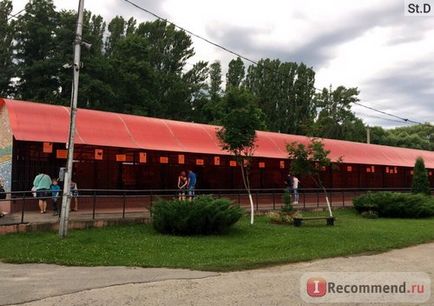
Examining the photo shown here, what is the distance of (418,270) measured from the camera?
35.5 feet

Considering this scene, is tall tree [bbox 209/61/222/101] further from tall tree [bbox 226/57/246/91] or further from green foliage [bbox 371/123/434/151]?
green foliage [bbox 371/123/434/151]

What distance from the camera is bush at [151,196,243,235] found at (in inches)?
604

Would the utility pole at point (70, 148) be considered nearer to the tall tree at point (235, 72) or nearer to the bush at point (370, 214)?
the bush at point (370, 214)

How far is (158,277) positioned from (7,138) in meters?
12.6

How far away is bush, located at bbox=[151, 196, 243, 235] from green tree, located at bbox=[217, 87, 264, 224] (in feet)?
9.55

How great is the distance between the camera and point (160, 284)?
897 cm

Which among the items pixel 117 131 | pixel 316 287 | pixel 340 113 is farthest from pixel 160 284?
pixel 340 113

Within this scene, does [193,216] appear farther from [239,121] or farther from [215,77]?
[215,77]

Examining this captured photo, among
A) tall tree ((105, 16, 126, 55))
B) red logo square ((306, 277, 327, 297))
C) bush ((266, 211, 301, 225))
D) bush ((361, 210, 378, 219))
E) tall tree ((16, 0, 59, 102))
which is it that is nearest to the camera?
red logo square ((306, 277, 327, 297))

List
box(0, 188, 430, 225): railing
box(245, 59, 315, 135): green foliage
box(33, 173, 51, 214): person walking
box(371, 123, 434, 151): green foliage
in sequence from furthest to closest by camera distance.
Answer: box(371, 123, 434, 151): green foliage
box(245, 59, 315, 135): green foliage
box(33, 173, 51, 214): person walking
box(0, 188, 430, 225): railing

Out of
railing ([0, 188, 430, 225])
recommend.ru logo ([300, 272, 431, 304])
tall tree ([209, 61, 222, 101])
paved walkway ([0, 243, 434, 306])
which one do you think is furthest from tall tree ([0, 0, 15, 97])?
recommend.ru logo ([300, 272, 431, 304])

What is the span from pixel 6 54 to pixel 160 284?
1689 inches

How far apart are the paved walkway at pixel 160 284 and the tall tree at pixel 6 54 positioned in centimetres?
3818

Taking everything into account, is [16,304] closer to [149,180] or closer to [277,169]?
[149,180]
